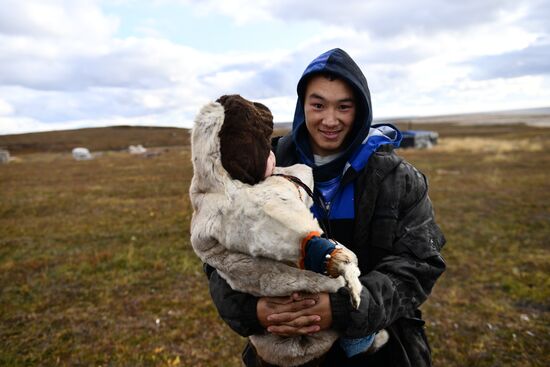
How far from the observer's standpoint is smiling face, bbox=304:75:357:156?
2.58 metres

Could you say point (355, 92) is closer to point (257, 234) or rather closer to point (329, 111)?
point (329, 111)

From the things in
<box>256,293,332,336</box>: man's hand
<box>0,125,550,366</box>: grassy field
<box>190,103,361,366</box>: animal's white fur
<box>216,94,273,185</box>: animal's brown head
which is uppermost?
<box>216,94,273,185</box>: animal's brown head

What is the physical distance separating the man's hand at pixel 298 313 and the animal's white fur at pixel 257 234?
6 centimetres

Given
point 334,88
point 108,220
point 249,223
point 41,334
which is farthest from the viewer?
point 108,220

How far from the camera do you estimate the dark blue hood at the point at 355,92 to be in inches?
99.0

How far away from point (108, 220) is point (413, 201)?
1519cm

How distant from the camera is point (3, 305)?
8273 millimetres

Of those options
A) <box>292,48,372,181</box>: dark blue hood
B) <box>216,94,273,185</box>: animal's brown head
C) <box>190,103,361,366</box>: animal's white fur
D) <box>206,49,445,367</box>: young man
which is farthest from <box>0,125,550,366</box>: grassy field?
<box>216,94,273,185</box>: animal's brown head

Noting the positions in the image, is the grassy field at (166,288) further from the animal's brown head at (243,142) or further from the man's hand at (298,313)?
the animal's brown head at (243,142)

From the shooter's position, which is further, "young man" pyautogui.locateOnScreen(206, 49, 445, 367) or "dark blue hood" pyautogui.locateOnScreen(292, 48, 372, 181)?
"dark blue hood" pyautogui.locateOnScreen(292, 48, 372, 181)

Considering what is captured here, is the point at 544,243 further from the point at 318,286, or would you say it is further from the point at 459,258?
the point at 318,286

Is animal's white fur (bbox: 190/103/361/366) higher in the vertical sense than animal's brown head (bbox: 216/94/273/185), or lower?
lower

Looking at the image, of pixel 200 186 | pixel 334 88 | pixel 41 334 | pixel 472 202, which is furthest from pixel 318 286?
pixel 472 202

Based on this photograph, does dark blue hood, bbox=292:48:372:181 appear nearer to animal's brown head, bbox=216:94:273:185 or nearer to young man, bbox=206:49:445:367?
young man, bbox=206:49:445:367
